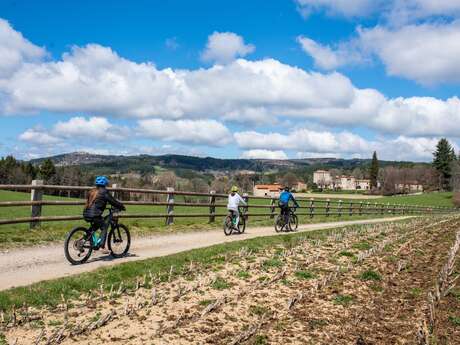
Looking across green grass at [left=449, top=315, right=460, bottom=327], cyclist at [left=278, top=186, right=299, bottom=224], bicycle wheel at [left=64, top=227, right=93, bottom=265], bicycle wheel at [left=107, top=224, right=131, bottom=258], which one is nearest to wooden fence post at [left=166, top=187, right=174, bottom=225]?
cyclist at [left=278, top=186, right=299, bottom=224]

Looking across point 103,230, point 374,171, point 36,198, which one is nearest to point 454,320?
point 103,230

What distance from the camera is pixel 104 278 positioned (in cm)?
768

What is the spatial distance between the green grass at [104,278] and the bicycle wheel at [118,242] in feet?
3.58

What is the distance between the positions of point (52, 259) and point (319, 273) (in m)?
5.85

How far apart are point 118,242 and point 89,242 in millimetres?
984

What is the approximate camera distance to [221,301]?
6832mm

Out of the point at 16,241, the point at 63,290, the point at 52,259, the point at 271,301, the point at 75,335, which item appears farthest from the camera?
the point at 16,241

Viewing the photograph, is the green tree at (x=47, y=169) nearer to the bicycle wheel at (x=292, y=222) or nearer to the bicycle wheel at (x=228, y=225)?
the bicycle wheel at (x=292, y=222)

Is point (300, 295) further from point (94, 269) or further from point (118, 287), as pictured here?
point (94, 269)

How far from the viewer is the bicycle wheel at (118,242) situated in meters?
9.95

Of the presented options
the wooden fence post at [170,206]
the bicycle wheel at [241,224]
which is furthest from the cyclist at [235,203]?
the wooden fence post at [170,206]

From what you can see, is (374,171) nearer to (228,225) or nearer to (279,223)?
(279,223)

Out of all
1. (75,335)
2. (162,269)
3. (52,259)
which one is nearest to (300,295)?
(162,269)

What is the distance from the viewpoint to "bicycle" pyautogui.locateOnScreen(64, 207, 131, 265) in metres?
8.94
